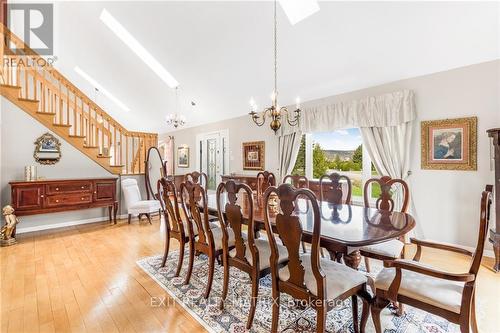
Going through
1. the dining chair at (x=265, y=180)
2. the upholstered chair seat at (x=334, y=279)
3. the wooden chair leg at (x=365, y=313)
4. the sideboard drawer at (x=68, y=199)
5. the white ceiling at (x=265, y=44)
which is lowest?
the wooden chair leg at (x=365, y=313)

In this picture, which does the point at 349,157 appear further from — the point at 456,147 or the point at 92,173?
the point at 92,173

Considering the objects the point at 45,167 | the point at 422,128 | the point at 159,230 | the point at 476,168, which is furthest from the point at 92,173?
the point at 476,168

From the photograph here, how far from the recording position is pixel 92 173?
17.3 ft

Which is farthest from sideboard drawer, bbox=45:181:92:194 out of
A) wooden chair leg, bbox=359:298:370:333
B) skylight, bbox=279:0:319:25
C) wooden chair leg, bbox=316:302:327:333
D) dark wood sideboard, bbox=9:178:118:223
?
wooden chair leg, bbox=359:298:370:333

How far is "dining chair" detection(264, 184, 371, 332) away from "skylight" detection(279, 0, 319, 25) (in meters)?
2.88

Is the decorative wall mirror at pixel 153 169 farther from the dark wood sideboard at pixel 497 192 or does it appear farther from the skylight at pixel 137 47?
the dark wood sideboard at pixel 497 192

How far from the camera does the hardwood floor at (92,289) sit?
6.63 ft

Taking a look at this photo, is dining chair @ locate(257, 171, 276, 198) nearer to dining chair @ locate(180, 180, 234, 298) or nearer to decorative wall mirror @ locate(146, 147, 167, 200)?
dining chair @ locate(180, 180, 234, 298)

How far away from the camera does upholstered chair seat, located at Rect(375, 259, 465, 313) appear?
57.2 inches

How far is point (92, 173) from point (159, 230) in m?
2.00

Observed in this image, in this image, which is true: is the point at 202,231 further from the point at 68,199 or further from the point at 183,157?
the point at 183,157

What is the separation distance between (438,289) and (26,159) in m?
6.07

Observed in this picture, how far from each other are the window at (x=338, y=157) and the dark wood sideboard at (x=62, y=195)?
12.8ft

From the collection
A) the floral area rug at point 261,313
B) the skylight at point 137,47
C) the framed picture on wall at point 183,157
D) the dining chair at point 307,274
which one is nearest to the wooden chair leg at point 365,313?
the dining chair at point 307,274
